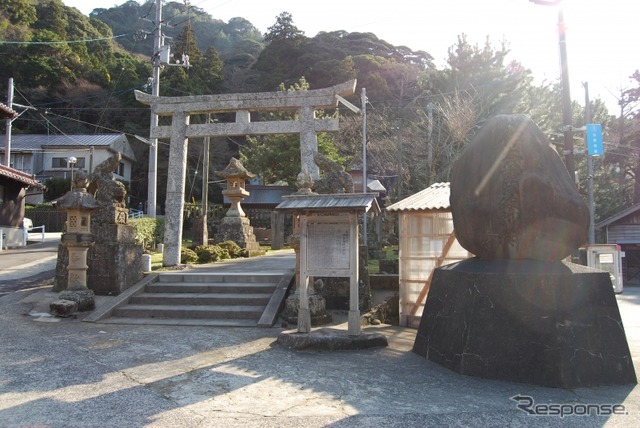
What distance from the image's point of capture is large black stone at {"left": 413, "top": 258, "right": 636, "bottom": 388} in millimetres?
Result: 4852

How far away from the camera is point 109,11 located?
60.8 m

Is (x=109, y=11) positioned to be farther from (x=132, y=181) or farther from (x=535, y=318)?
(x=535, y=318)

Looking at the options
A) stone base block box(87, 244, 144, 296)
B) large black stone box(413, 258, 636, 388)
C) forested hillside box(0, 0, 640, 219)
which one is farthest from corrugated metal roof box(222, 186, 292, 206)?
large black stone box(413, 258, 636, 388)

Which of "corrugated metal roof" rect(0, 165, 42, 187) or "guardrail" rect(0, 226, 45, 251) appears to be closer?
"guardrail" rect(0, 226, 45, 251)

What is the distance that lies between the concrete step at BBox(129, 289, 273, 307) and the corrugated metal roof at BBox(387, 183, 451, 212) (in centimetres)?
339

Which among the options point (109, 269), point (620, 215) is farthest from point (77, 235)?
point (620, 215)

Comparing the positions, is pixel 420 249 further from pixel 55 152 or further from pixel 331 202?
pixel 55 152

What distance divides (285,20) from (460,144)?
1211 inches

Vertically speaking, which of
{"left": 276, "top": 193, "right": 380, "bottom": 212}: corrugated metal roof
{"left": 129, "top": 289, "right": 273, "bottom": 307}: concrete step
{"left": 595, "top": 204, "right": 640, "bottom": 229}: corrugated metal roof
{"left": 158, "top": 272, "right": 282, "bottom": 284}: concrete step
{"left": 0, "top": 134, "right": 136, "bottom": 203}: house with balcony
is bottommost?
{"left": 129, "top": 289, "right": 273, "bottom": 307}: concrete step

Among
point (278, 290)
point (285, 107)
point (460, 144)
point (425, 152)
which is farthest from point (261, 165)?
point (278, 290)

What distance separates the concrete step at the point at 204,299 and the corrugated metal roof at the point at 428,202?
11.1ft

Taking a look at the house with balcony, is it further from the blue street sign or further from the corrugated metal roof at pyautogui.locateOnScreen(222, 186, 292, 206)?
the blue street sign

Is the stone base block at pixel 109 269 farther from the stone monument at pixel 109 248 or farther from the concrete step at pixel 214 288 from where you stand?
the concrete step at pixel 214 288

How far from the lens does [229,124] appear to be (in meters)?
13.0
